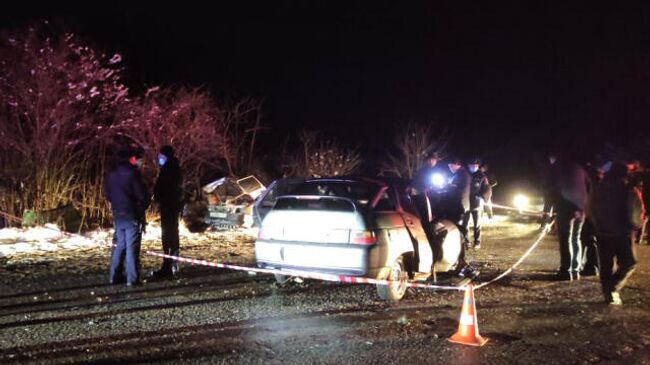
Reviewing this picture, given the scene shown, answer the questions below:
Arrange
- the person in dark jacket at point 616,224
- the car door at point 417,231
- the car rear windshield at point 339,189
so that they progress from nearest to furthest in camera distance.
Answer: the person in dark jacket at point 616,224, the car door at point 417,231, the car rear windshield at point 339,189

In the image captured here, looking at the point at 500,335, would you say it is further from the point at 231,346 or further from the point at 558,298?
the point at 231,346

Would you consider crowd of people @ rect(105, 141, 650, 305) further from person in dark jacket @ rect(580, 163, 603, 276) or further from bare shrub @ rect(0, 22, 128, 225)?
bare shrub @ rect(0, 22, 128, 225)

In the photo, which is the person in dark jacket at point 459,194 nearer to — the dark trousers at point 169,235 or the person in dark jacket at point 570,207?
the person in dark jacket at point 570,207

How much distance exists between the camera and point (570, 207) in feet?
28.4

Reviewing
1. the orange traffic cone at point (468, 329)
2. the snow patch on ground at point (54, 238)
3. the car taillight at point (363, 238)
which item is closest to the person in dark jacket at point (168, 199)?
the car taillight at point (363, 238)

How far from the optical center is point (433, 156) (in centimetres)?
1155

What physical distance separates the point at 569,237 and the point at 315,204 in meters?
4.03

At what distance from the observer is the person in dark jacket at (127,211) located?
8.00 m

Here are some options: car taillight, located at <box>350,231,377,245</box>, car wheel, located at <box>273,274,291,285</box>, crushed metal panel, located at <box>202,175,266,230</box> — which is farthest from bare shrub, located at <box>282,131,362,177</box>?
car taillight, located at <box>350,231,377,245</box>

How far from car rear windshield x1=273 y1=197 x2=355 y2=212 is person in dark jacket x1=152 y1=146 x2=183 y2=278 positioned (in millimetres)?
1896

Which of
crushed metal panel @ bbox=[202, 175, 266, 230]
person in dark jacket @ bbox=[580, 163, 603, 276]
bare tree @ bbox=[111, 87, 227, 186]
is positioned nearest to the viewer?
person in dark jacket @ bbox=[580, 163, 603, 276]

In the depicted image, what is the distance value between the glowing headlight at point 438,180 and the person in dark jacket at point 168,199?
5115 millimetres

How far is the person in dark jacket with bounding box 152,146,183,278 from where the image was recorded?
8.61 meters

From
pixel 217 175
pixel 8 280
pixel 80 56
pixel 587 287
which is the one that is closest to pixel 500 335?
pixel 587 287
